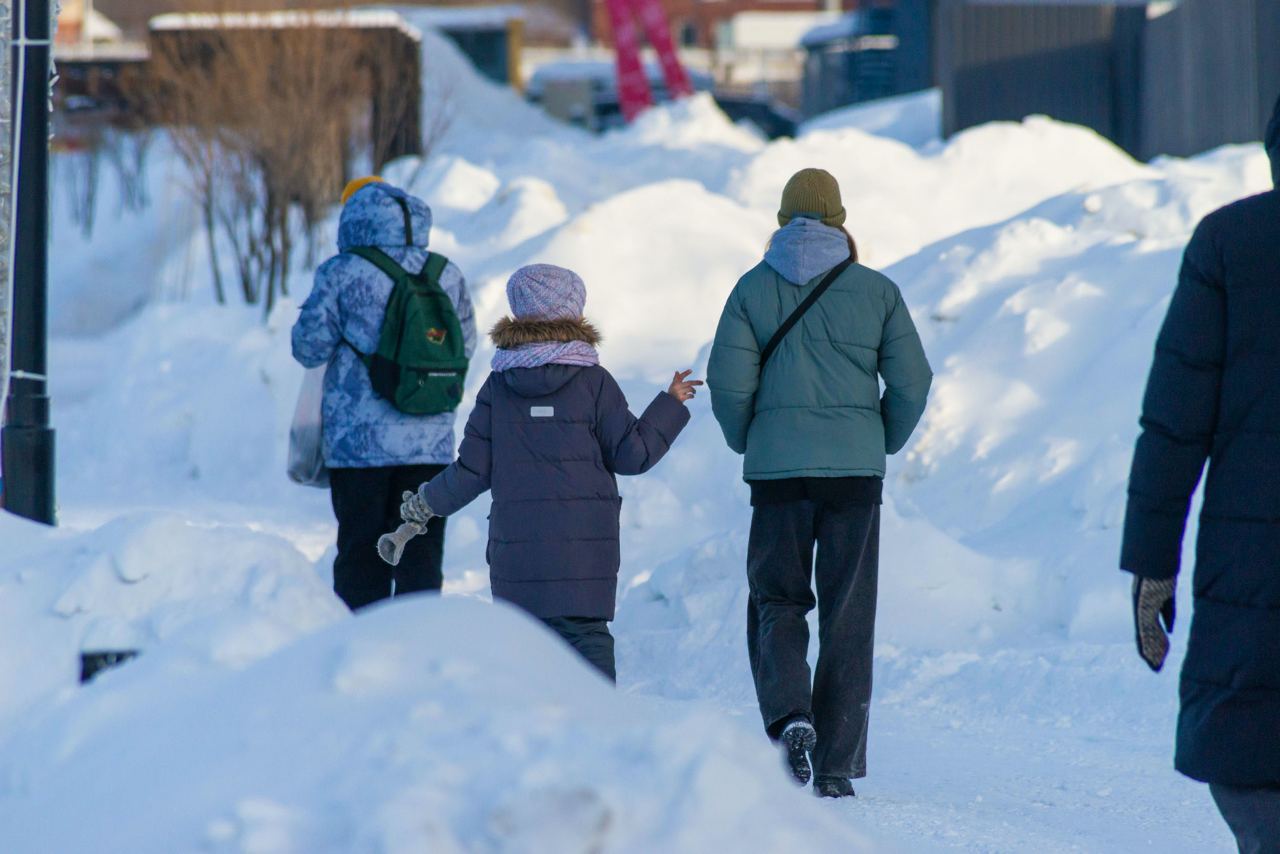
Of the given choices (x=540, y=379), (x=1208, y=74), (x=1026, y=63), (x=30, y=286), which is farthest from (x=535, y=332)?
(x=1026, y=63)

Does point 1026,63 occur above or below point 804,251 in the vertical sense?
above

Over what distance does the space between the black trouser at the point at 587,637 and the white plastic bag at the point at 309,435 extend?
1282 millimetres

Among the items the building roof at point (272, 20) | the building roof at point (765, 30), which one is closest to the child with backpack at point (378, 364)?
the building roof at point (272, 20)

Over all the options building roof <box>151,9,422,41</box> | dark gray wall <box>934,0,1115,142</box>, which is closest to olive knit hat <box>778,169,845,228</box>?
building roof <box>151,9,422,41</box>

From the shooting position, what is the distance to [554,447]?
4.20 metres

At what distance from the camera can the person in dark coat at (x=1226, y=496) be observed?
8.93 feet

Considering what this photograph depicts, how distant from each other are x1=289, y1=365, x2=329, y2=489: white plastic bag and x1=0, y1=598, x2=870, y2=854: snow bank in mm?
2686

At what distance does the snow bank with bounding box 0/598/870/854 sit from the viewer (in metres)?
1.85

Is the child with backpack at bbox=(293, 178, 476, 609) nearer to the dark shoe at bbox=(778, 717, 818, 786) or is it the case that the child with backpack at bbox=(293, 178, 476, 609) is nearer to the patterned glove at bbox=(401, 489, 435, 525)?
the patterned glove at bbox=(401, 489, 435, 525)

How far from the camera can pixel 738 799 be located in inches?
73.7

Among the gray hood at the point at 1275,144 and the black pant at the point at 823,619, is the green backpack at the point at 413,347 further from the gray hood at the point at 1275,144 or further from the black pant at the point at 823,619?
the gray hood at the point at 1275,144

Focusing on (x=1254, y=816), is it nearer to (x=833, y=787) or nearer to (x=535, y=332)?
(x=833, y=787)

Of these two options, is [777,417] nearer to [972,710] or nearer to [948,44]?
[972,710]

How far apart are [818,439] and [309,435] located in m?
1.74
